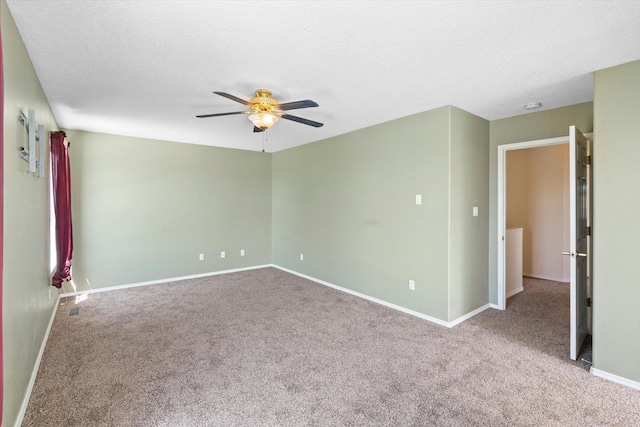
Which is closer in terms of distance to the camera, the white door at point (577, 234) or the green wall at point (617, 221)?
the green wall at point (617, 221)

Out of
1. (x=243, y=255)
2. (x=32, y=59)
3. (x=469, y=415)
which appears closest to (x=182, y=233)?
(x=243, y=255)

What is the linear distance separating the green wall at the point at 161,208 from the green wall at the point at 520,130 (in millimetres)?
4123

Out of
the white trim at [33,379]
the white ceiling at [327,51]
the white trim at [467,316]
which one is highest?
the white ceiling at [327,51]

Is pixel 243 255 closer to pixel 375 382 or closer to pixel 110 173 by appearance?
pixel 110 173

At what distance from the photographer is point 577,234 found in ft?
8.48

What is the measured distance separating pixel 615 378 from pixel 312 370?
2.34 m

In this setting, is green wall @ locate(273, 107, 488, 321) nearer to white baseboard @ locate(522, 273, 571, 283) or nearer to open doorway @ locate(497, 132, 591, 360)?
open doorway @ locate(497, 132, 591, 360)

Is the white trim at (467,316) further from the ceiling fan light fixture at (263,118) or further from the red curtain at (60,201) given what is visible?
the red curtain at (60,201)

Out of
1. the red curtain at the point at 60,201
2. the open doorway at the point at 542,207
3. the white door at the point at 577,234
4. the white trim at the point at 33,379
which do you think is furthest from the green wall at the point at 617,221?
the red curtain at the point at 60,201

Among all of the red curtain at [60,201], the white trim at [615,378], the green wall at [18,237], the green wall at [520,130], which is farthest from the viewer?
the red curtain at [60,201]

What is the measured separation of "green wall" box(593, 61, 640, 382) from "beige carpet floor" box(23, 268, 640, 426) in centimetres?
30

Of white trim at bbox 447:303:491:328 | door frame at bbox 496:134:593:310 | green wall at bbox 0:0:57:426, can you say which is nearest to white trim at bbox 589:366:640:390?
white trim at bbox 447:303:491:328

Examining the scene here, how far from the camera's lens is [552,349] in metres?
2.80

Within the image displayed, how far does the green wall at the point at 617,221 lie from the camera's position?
2260 millimetres
